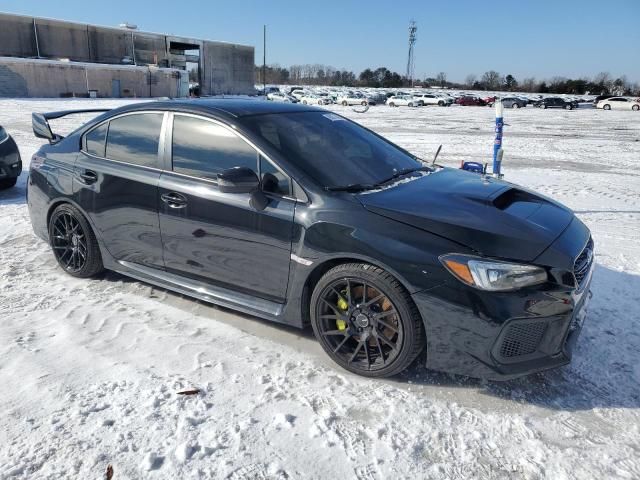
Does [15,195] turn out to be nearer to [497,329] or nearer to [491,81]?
[497,329]

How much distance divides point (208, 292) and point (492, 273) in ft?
6.57

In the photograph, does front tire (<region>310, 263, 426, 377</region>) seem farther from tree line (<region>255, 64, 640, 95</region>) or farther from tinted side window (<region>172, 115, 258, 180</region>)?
tree line (<region>255, 64, 640, 95</region>)

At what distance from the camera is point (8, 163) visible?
7.62 m

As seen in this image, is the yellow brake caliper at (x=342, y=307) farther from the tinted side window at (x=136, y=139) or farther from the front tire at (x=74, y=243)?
the front tire at (x=74, y=243)

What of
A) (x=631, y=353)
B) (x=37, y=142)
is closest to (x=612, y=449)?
(x=631, y=353)

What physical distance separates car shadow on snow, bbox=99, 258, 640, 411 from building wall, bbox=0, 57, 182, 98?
53424 millimetres

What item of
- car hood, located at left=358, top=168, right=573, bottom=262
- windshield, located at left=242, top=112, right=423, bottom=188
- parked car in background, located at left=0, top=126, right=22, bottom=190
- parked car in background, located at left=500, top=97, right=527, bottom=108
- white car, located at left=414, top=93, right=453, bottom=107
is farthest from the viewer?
white car, located at left=414, top=93, right=453, bottom=107

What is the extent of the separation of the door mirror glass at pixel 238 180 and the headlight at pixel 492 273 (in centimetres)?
131

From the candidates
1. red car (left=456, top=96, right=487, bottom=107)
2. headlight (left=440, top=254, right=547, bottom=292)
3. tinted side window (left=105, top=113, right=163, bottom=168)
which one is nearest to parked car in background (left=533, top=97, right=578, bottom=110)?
red car (left=456, top=96, right=487, bottom=107)

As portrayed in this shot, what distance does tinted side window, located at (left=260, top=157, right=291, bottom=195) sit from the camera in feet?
10.8

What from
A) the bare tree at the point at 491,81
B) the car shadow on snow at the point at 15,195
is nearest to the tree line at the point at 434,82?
the bare tree at the point at 491,81

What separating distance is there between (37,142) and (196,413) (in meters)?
13.9

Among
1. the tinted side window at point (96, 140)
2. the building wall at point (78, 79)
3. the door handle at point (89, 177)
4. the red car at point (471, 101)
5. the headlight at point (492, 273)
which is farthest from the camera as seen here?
the red car at point (471, 101)

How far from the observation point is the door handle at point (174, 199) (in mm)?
3619
